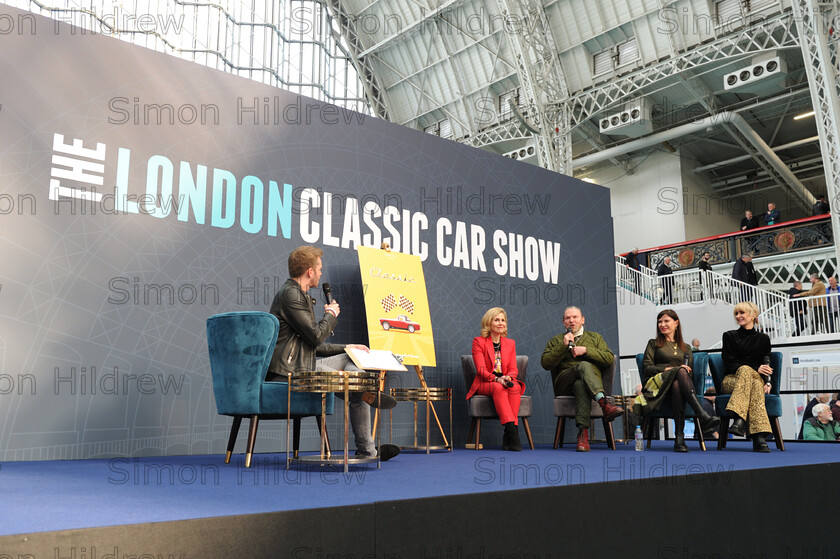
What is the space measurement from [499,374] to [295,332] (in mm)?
1959

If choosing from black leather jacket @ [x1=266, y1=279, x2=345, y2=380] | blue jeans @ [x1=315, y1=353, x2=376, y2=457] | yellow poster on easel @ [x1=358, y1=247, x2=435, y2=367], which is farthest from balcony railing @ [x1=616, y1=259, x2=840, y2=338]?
black leather jacket @ [x1=266, y1=279, x2=345, y2=380]

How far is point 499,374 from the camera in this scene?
5.06 metres

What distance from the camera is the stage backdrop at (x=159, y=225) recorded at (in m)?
3.82

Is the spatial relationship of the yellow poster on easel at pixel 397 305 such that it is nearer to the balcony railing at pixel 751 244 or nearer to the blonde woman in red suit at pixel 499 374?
the blonde woman in red suit at pixel 499 374

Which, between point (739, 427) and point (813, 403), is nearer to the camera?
point (739, 427)

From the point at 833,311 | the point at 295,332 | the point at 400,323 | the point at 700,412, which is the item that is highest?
the point at 833,311

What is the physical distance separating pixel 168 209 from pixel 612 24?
12.8 metres

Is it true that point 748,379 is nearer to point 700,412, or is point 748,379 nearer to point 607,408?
point 700,412

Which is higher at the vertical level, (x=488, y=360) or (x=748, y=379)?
(x=488, y=360)

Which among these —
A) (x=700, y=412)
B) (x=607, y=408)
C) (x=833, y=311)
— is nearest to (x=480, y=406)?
(x=607, y=408)

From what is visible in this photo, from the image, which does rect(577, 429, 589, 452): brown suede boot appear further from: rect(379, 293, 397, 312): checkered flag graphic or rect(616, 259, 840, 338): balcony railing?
rect(616, 259, 840, 338): balcony railing

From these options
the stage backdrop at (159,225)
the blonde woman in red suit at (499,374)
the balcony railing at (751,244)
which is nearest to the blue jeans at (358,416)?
the stage backdrop at (159,225)

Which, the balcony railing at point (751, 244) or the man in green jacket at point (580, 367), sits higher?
the balcony railing at point (751, 244)

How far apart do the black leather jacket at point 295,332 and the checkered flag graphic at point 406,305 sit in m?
1.53
